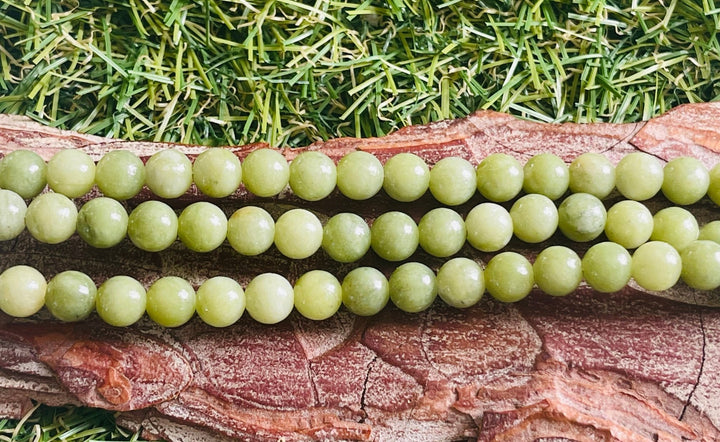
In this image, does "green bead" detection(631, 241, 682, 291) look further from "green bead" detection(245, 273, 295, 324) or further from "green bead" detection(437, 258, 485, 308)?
"green bead" detection(245, 273, 295, 324)

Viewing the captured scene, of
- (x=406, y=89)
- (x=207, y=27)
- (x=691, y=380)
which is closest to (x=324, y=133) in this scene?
(x=406, y=89)

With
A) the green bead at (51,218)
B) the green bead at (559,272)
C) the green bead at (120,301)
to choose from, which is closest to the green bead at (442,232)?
the green bead at (559,272)

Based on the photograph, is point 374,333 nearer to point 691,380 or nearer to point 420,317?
point 420,317

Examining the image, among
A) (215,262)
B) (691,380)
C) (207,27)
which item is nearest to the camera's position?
(691,380)

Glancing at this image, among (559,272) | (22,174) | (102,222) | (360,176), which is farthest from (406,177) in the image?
(22,174)

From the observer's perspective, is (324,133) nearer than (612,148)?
No

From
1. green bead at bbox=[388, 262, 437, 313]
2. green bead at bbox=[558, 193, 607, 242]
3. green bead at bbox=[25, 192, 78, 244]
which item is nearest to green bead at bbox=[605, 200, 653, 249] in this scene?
green bead at bbox=[558, 193, 607, 242]

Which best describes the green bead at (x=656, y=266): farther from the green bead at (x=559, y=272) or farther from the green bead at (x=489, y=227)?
the green bead at (x=489, y=227)
